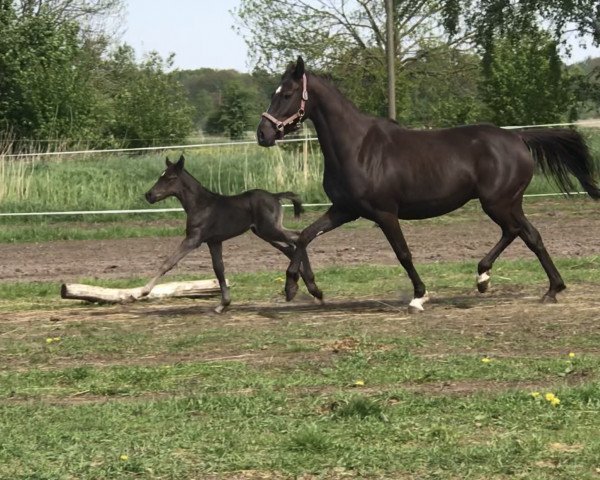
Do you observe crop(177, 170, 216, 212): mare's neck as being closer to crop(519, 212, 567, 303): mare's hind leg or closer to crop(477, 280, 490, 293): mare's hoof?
crop(477, 280, 490, 293): mare's hoof

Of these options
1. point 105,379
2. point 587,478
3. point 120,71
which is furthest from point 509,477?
point 120,71

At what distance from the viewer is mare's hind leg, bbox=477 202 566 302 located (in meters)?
10.6

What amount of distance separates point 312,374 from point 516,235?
4177mm

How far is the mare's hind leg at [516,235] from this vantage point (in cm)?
1064

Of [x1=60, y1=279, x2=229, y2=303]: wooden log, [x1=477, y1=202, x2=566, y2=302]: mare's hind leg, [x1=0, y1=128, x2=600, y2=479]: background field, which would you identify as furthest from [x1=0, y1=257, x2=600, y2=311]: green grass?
[x1=477, y1=202, x2=566, y2=302]: mare's hind leg

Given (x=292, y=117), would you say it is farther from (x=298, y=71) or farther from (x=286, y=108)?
(x=298, y=71)

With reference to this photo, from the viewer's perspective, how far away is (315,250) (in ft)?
53.1

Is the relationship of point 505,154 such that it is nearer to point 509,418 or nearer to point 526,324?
point 526,324

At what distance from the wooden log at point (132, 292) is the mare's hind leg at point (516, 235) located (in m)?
2.88

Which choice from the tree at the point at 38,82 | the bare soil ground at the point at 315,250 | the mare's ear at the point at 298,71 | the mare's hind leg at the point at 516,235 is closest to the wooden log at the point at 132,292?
the bare soil ground at the point at 315,250

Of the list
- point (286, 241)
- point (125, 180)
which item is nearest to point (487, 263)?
point (286, 241)

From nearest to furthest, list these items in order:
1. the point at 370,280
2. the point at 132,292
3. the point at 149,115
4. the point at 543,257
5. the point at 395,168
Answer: the point at 395,168, the point at 543,257, the point at 132,292, the point at 370,280, the point at 149,115

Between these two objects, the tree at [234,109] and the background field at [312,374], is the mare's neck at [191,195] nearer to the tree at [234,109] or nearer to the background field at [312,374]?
the background field at [312,374]

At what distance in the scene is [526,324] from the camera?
918cm
